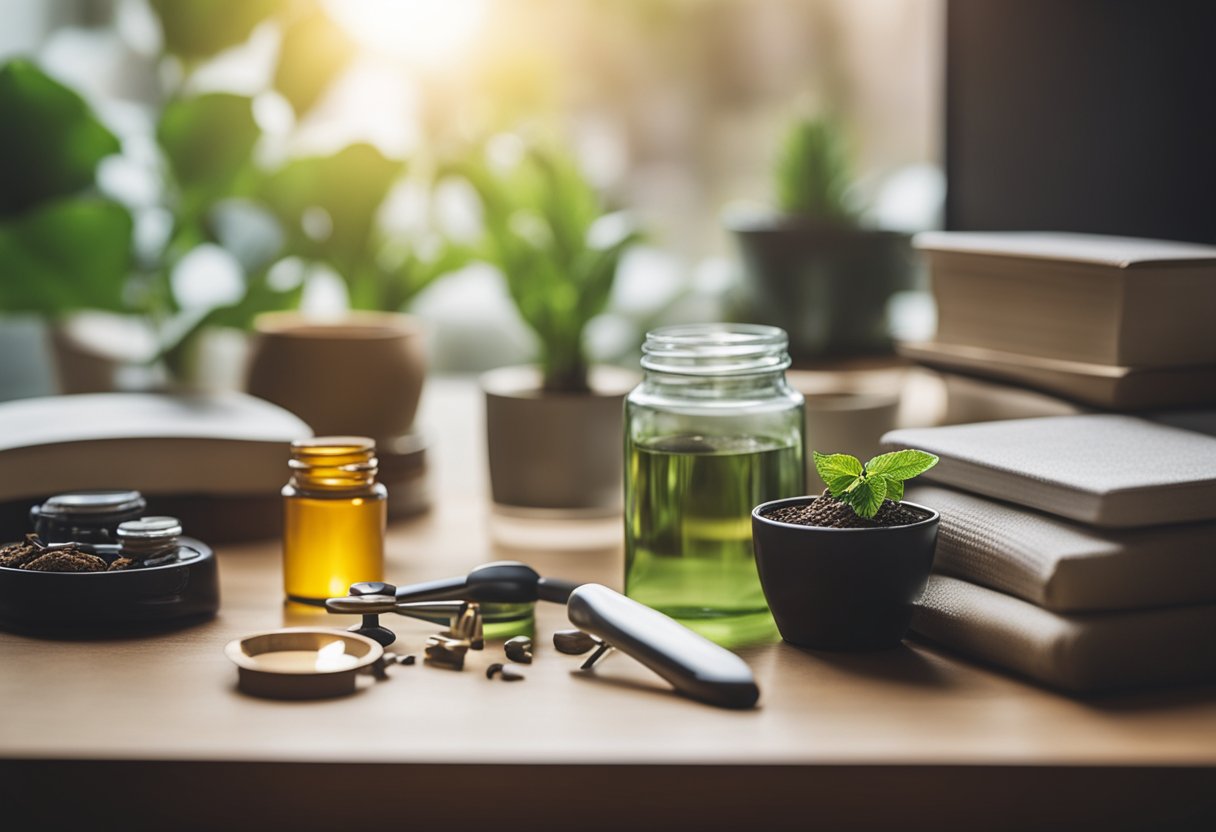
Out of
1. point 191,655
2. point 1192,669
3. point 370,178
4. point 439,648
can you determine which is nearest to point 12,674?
point 191,655

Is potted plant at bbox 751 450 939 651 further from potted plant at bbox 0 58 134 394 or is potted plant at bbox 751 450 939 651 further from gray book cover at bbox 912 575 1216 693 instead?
potted plant at bbox 0 58 134 394

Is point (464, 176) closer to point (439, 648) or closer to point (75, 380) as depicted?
point (75, 380)

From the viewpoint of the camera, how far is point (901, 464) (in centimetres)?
67

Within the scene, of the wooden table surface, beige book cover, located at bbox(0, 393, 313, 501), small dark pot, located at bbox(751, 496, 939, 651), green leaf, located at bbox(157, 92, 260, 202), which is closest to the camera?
the wooden table surface

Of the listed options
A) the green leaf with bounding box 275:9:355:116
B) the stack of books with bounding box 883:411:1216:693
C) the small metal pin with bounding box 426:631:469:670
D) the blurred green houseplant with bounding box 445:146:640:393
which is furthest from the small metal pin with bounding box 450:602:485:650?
the green leaf with bounding box 275:9:355:116

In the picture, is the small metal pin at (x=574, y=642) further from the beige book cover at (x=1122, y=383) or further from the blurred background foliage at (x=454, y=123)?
the blurred background foliage at (x=454, y=123)

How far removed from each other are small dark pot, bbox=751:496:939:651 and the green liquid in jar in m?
0.05

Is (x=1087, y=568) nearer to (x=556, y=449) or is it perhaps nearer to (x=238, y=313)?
(x=556, y=449)

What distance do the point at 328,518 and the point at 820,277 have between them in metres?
0.56

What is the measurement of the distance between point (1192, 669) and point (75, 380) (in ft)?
3.10

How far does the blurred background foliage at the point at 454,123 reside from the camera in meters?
1.20

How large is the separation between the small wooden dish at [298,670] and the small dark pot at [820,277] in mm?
631

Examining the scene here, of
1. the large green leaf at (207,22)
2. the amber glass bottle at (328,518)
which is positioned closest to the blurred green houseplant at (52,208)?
the large green leaf at (207,22)

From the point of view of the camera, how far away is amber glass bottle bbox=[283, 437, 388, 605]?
0.78 meters
